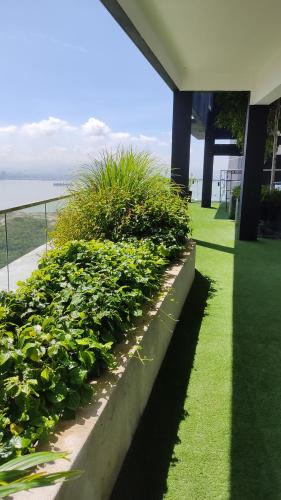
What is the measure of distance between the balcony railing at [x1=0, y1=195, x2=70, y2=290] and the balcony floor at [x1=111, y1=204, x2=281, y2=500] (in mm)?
1589

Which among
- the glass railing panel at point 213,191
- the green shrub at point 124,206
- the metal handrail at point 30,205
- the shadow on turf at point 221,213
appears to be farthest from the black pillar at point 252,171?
the glass railing panel at point 213,191

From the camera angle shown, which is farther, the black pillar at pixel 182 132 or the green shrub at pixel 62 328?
the black pillar at pixel 182 132

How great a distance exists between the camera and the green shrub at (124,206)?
370 centimetres

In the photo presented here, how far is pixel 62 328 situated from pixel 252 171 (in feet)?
20.5

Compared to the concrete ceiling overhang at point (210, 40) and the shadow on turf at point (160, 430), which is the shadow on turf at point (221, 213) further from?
the shadow on turf at point (160, 430)

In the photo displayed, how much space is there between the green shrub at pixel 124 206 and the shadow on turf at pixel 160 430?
1056 millimetres

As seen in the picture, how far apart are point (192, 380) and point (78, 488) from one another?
1400mm

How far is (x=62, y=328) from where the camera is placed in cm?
171

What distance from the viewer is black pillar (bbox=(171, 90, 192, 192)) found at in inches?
269

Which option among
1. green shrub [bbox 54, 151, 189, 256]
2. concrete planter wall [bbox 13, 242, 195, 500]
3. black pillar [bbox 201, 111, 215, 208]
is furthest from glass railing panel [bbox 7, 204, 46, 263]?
black pillar [bbox 201, 111, 215, 208]

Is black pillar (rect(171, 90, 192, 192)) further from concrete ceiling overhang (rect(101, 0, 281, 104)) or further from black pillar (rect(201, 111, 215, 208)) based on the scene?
black pillar (rect(201, 111, 215, 208))

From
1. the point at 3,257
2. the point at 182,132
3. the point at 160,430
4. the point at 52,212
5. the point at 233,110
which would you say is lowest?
the point at 160,430

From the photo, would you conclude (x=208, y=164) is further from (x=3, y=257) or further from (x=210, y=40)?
(x=3, y=257)

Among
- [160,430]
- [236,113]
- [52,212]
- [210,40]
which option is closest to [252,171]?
[210,40]
